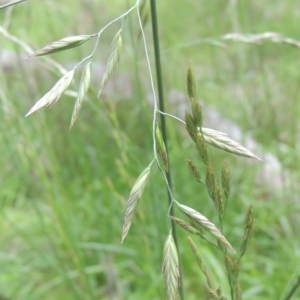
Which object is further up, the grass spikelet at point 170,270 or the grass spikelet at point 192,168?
the grass spikelet at point 192,168

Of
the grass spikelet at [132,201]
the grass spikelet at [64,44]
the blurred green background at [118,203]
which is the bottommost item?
the blurred green background at [118,203]

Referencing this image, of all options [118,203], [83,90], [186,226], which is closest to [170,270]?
[186,226]

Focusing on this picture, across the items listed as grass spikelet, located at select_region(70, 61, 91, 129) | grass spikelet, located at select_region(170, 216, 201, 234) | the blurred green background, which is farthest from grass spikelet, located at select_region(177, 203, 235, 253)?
the blurred green background

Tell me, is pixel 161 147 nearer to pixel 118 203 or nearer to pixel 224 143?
pixel 224 143

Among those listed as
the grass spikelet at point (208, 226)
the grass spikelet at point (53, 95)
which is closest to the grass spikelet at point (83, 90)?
the grass spikelet at point (53, 95)

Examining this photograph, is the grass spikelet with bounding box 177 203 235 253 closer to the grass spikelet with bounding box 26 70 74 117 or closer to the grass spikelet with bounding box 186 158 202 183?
the grass spikelet with bounding box 186 158 202 183

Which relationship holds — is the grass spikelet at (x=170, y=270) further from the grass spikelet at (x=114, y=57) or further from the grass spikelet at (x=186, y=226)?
the grass spikelet at (x=114, y=57)
